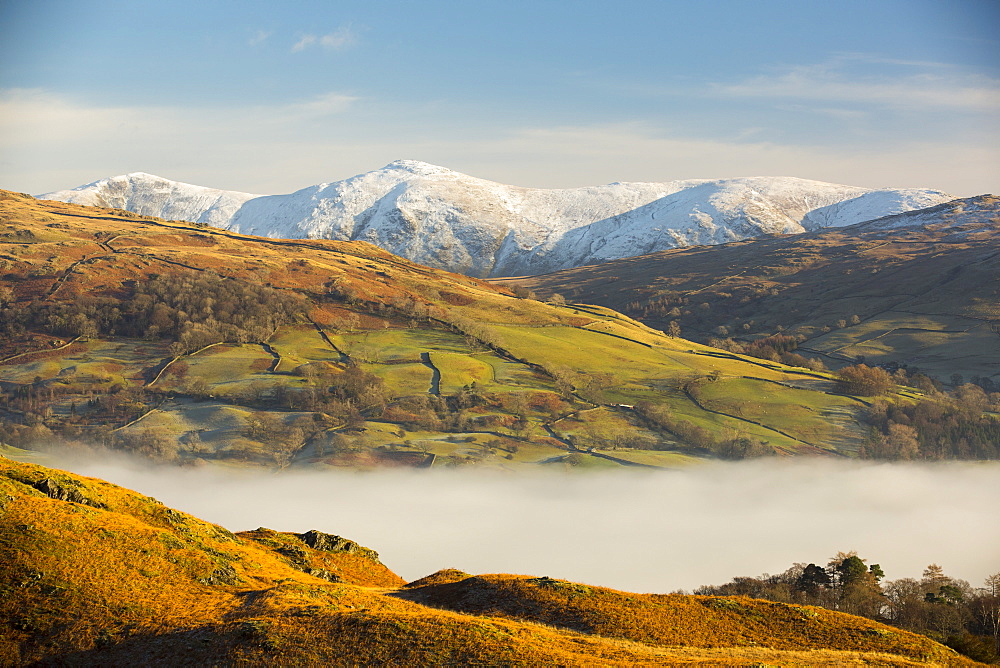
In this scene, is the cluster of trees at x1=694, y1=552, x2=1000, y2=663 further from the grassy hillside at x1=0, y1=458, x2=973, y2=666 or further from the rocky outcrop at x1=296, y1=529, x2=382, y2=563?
the grassy hillside at x1=0, y1=458, x2=973, y2=666

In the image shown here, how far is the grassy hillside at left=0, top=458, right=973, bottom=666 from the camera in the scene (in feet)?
121

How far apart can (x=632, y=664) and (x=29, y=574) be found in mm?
31139

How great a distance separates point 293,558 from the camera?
209 feet

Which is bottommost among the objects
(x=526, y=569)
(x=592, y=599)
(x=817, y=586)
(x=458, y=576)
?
(x=526, y=569)

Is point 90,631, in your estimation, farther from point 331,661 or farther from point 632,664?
point 632,664

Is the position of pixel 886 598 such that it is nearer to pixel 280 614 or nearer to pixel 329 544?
pixel 329 544

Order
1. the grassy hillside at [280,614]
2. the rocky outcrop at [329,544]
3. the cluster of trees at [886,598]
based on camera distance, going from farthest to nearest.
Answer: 1. the cluster of trees at [886,598]
2. the rocky outcrop at [329,544]
3. the grassy hillside at [280,614]

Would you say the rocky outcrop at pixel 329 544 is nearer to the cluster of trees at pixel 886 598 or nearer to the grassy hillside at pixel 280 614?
the grassy hillside at pixel 280 614

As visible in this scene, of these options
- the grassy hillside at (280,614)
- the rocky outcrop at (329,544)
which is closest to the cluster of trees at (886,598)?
the rocky outcrop at (329,544)

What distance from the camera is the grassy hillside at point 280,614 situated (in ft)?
121

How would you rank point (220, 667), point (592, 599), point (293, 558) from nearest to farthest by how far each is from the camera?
point (220, 667) → point (592, 599) → point (293, 558)

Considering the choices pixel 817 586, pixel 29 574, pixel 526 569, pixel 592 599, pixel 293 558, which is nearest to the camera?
pixel 29 574

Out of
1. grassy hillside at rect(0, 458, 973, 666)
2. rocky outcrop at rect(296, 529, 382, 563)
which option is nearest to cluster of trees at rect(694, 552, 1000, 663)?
rocky outcrop at rect(296, 529, 382, 563)

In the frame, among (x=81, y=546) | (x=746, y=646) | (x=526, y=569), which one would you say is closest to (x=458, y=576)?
(x=746, y=646)
